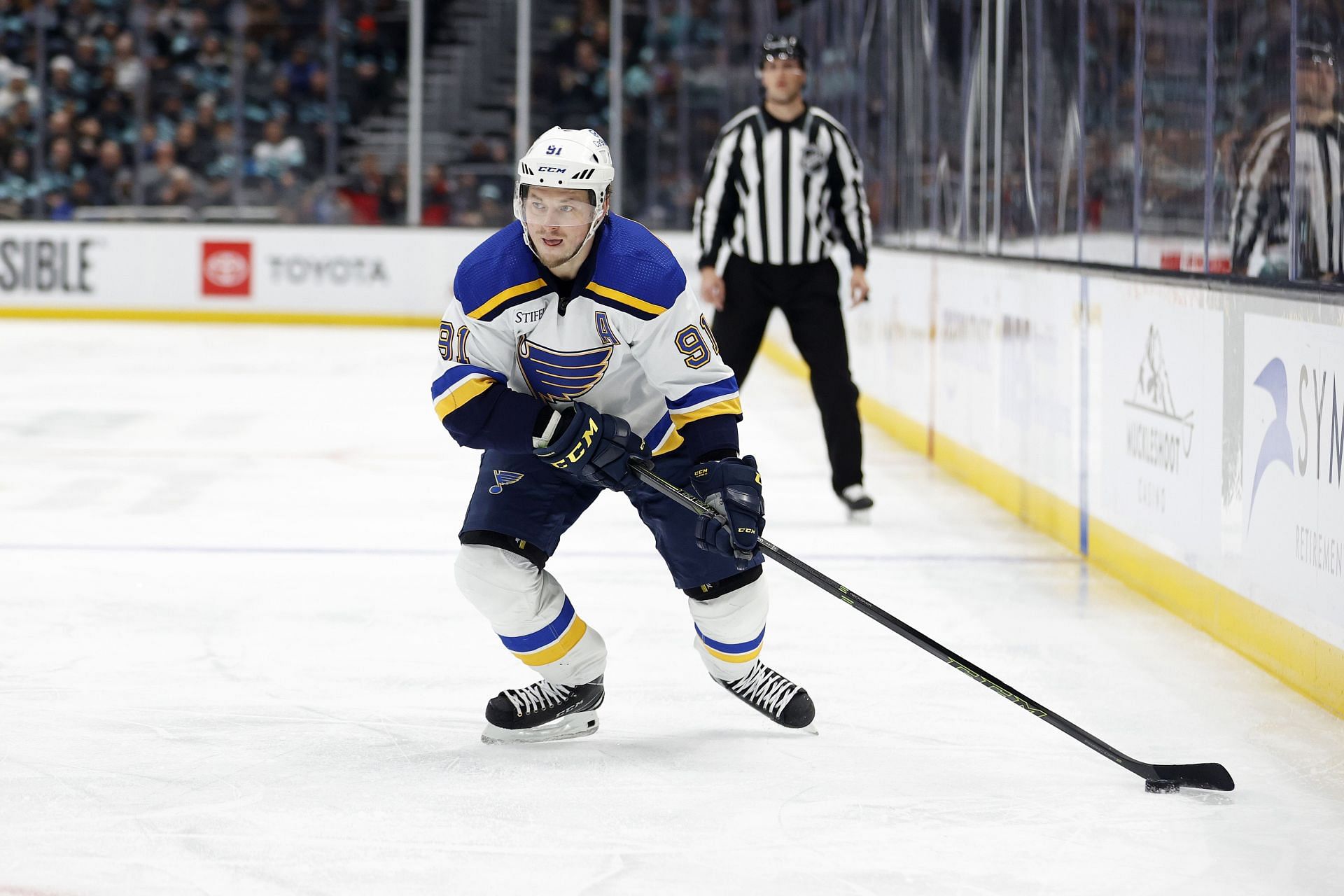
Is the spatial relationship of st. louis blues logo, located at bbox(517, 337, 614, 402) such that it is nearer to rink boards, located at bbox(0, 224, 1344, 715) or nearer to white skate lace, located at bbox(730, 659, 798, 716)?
white skate lace, located at bbox(730, 659, 798, 716)

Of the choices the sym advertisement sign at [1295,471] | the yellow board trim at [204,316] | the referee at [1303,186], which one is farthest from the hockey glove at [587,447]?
the yellow board trim at [204,316]

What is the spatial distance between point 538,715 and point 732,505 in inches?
21.3

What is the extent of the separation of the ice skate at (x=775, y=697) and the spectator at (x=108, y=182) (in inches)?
453

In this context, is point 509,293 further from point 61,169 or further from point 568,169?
point 61,169

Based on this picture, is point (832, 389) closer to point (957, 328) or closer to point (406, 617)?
point (957, 328)

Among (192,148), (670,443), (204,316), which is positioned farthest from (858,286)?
(192,148)

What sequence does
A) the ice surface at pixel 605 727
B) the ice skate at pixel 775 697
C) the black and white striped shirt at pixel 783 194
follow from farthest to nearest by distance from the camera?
the black and white striped shirt at pixel 783 194 → the ice skate at pixel 775 697 → the ice surface at pixel 605 727

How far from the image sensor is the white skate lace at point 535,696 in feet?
9.66

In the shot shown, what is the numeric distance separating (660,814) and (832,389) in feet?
9.40

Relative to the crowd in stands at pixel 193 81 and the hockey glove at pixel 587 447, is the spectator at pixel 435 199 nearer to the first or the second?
the crowd in stands at pixel 193 81

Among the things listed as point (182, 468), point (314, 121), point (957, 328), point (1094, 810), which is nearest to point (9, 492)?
point (182, 468)

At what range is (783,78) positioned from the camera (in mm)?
5344

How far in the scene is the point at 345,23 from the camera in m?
14.2

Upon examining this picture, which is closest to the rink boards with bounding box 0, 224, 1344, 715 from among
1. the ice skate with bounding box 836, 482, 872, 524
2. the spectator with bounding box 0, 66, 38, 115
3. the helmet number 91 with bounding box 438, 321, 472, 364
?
the ice skate with bounding box 836, 482, 872, 524
